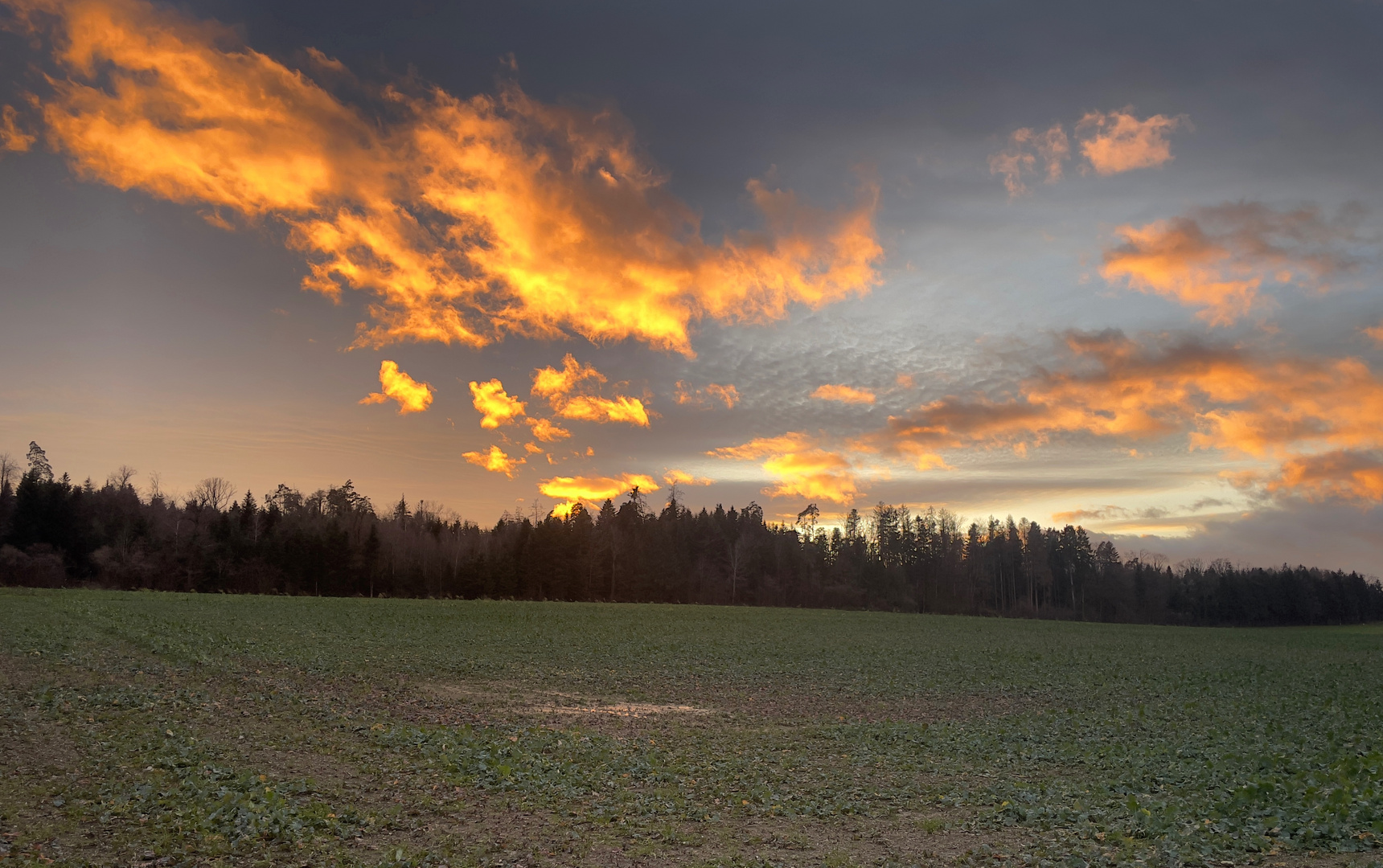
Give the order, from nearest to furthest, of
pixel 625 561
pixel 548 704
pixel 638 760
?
pixel 638 760
pixel 548 704
pixel 625 561

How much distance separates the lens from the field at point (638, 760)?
1000cm

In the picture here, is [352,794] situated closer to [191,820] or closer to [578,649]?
[191,820]

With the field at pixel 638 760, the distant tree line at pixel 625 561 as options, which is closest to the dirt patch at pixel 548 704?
the field at pixel 638 760

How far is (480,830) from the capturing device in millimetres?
10844

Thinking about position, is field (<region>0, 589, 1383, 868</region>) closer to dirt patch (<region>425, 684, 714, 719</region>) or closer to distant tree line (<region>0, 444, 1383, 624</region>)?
dirt patch (<region>425, 684, 714, 719</region>)

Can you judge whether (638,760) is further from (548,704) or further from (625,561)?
(625,561)

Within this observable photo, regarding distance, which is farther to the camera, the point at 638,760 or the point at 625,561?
the point at 625,561

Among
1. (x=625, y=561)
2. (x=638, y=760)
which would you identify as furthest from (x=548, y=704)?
(x=625, y=561)

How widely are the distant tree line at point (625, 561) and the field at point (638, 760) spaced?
2108 inches

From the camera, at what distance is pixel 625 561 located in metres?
107

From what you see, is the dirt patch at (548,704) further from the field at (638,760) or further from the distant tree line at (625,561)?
the distant tree line at (625,561)

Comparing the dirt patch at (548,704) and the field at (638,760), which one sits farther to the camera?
the dirt patch at (548,704)

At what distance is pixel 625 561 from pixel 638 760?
303 ft

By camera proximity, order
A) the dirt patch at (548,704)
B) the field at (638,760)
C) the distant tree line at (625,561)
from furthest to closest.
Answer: the distant tree line at (625,561) → the dirt patch at (548,704) → the field at (638,760)
